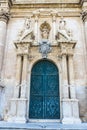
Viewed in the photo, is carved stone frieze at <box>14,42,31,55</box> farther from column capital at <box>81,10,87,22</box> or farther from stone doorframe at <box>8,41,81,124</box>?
column capital at <box>81,10,87,22</box>

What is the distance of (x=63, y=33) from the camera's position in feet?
31.7

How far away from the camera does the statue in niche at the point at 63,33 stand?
9570mm

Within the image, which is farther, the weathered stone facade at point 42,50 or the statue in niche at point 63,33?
the statue in niche at point 63,33

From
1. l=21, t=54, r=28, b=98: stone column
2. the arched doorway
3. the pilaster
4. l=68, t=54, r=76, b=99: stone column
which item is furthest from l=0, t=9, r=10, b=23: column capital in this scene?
l=68, t=54, r=76, b=99: stone column

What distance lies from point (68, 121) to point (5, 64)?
438 cm

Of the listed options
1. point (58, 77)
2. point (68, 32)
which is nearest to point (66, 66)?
point (58, 77)

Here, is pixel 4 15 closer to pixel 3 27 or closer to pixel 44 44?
pixel 3 27

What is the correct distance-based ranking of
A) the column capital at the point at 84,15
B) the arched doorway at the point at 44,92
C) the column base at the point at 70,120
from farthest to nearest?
the column capital at the point at 84,15, the arched doorway at the point at 44,92, the column base at the point at 70,120

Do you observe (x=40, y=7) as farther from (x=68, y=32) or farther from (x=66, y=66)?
(x=66, y=66)

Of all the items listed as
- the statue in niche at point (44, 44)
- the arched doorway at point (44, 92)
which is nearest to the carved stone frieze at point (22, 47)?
the statue in niche at point (44, 44)

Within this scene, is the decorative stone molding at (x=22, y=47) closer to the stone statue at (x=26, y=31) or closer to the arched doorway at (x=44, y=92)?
the stone statue at (x=26, y=31)

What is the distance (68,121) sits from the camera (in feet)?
25.6

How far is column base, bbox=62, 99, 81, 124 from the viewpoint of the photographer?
785 cm

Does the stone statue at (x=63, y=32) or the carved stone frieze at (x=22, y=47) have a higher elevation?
the stone statue at (x=63, y=32)
